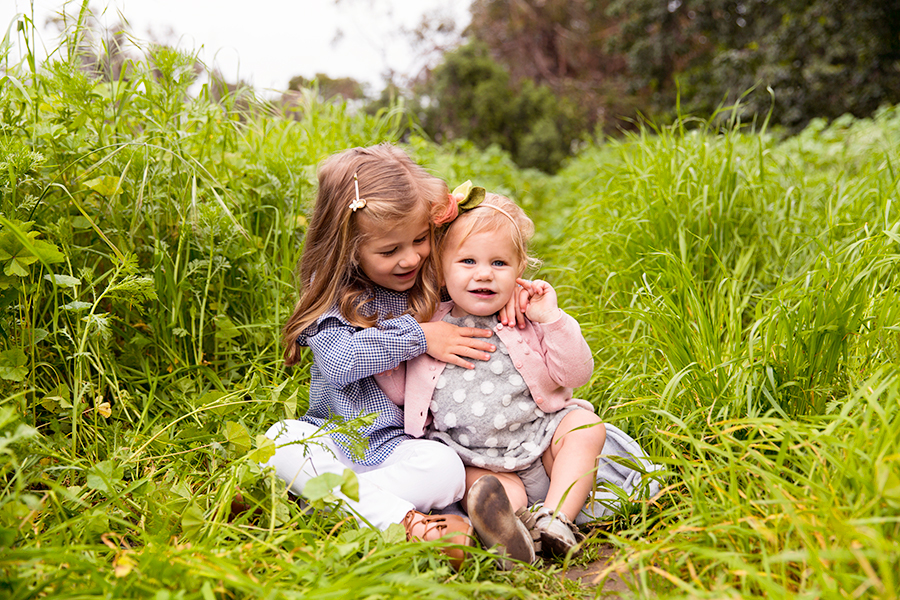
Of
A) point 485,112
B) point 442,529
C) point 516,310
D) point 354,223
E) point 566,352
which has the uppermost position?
point 485,112

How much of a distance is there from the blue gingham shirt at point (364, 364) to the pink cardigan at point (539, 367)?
8cm

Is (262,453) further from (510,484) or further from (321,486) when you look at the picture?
(510,484)

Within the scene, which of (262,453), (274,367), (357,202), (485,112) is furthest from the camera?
(485,112)

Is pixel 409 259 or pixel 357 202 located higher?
pixel 357 202

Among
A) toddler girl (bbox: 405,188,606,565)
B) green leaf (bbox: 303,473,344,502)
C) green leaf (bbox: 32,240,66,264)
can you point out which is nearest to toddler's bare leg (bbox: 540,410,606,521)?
toddler girl (bbox: 405,188,606,565)

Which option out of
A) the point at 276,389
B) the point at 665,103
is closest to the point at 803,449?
the point at 276,389

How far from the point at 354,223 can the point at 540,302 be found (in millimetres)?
630

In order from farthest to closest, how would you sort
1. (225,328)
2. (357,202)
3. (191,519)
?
(225,328), (357,202), (191,519)

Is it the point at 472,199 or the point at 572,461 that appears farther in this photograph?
the point at 472,199

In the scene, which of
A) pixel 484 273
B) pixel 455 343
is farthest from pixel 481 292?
pixel 455 343

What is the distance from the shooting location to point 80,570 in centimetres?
129

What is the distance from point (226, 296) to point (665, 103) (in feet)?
51.7

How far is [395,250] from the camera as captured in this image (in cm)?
192

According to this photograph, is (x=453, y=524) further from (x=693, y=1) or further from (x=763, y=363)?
(x=693, y=1)
